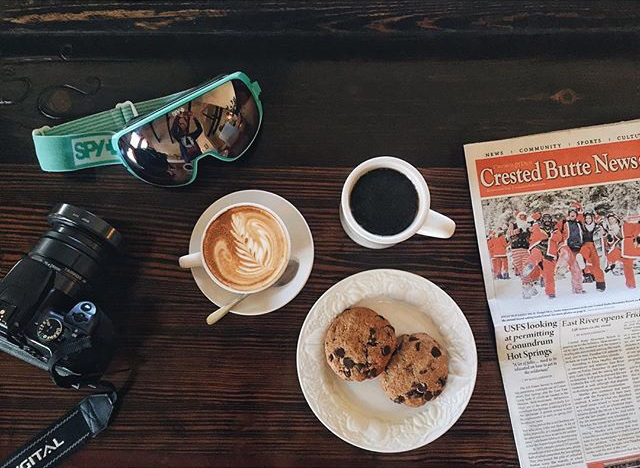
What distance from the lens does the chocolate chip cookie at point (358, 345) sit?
0.78 metres

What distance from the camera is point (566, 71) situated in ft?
2.90

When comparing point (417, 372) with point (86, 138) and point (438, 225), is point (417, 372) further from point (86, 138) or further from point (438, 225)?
point (86, 138)

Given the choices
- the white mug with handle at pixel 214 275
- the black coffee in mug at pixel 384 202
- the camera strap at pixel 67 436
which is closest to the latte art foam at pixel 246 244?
the white mug with handle at pixel 214 275

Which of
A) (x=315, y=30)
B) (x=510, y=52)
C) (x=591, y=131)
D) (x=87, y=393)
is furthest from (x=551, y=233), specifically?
(x=87, y=393)

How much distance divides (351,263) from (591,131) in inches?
15.8

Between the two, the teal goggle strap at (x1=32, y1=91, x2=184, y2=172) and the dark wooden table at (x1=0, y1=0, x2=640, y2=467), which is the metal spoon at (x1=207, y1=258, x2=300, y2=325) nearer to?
the dark wooden table at (x1=0, y1=0, x2=640, y2=467)

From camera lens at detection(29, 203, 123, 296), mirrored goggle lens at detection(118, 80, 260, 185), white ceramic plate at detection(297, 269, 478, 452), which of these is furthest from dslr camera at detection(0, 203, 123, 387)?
white ceramic plate at detection(297, 269, 478, 452)

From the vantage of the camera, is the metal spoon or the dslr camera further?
the metal spoon

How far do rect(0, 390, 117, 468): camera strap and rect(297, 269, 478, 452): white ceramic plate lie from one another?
0.27m

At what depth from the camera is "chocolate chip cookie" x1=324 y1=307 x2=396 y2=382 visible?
78 cm

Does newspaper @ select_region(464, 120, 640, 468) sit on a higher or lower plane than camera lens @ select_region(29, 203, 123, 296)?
lower

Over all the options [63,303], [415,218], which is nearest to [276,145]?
[415,218]

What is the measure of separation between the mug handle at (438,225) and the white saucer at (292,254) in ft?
0.53

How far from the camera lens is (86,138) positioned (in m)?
0.82
